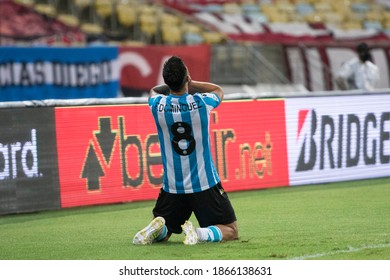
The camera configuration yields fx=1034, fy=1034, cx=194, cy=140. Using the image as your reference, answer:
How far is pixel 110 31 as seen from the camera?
26.0m

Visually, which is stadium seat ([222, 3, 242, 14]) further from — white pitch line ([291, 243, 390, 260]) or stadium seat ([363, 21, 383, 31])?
white pitch line ([291, 243, 390, 260])

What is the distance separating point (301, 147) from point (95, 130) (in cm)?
363

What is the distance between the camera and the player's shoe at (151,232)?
373 inches

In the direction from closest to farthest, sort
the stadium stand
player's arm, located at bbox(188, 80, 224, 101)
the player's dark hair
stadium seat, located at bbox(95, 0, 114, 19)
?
1. the player's dark hair
2. player's arm, located at bbox(188, 80, 224, 101)
3. the stadium stand
4. stadium seat, located at bbox(95, 0, 114, 19)

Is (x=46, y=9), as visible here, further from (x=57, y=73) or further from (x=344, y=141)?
(x=344, y=141)

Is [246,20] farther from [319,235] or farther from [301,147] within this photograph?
[319,235]

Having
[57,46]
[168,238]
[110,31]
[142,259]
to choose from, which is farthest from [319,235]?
[110,31]

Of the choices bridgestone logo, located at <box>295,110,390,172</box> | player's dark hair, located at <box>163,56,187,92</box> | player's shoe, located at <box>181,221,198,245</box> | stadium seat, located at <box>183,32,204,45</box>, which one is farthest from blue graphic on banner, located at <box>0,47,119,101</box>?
player's shoe, located at <box>181,221,198,245</box>

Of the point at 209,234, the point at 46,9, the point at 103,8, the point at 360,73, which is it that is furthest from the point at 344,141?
the point at 103,8

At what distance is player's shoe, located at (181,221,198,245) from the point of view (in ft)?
30.8

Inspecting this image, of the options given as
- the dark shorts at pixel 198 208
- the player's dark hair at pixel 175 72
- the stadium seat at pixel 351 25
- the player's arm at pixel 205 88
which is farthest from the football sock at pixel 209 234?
the stadium seat at pixel 351 25

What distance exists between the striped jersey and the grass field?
2.01 ft

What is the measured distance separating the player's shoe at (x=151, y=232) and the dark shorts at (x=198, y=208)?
263 millimetres
